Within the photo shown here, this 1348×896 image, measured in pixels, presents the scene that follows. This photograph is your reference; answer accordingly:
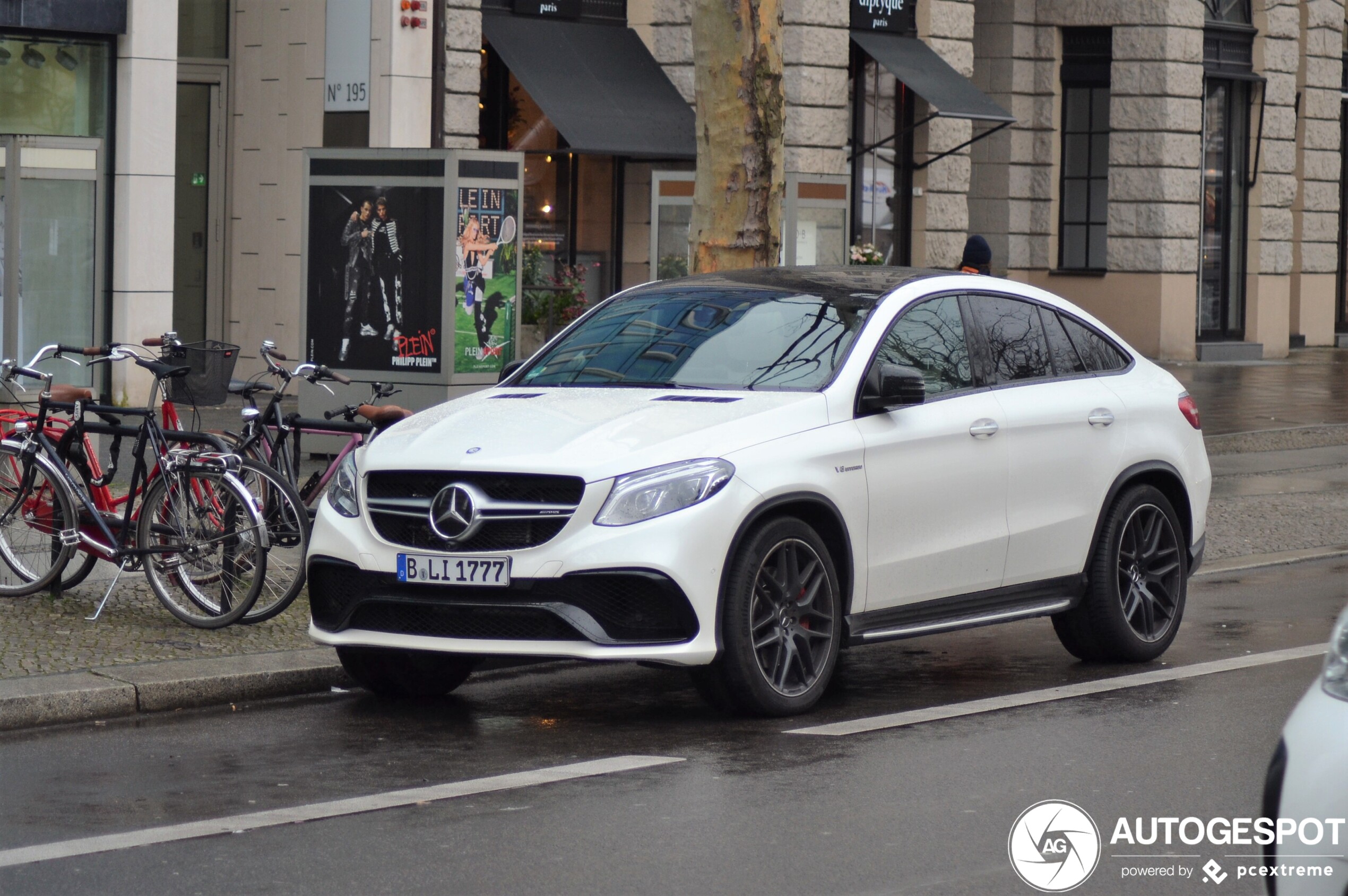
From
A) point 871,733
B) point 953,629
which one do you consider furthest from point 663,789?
point 953,629

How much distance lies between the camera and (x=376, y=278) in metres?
13.7

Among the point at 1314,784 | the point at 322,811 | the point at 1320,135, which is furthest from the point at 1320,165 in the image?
the point at 1314,784

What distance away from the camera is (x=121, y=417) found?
9734mm

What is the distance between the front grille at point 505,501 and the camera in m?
6.91

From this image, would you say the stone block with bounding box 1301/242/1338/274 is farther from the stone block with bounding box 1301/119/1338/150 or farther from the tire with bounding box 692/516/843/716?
the tire with bounding box 692/516/843/716

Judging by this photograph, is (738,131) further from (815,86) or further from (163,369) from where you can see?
(815,86)

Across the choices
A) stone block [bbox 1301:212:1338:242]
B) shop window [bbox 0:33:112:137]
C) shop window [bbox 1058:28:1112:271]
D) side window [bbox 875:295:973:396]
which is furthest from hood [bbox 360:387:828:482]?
stone block [bbox 1301:212:1338:242]

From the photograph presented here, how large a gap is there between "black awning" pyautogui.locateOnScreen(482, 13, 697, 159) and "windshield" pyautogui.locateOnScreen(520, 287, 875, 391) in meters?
13.0

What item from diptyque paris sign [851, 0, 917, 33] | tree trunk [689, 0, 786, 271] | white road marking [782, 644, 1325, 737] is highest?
diptyque paris sign [851, 0, 917, 33]

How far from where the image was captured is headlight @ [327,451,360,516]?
7.38m

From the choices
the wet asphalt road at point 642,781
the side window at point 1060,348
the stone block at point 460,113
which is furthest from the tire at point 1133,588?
the stone block at point 460,113

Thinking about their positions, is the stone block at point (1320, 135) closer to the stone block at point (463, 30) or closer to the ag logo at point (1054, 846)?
the stone block at point (463, 30)

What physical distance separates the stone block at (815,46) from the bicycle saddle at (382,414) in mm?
15519

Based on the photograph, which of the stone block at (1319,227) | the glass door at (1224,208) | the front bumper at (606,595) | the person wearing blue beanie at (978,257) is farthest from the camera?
the stone block at (1319,227)
